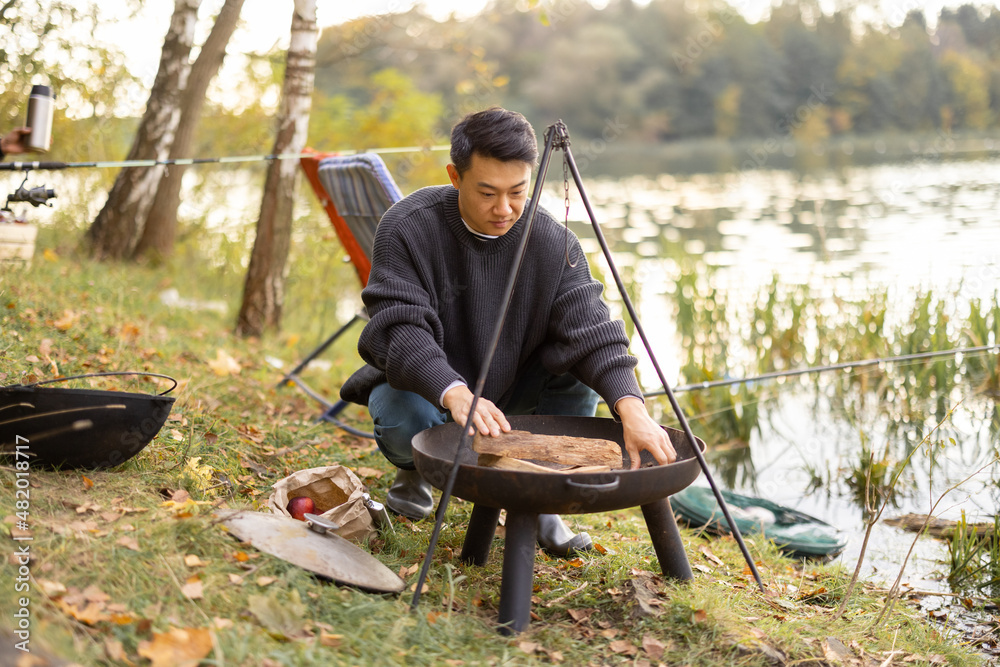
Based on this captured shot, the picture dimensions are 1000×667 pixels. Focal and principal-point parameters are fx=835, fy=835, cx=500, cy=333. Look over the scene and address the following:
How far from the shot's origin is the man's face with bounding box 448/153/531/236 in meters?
2.46

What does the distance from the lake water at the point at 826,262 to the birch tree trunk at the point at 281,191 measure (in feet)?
8.57

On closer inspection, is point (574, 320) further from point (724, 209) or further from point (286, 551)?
point (724, 209)

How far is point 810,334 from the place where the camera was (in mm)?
5801

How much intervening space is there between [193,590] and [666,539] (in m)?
1.32

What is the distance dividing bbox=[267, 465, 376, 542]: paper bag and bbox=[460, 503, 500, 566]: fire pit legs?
32cm

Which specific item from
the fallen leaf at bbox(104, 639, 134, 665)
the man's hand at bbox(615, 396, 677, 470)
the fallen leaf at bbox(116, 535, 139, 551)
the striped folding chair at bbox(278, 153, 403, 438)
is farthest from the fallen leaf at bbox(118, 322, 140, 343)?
the man's hand at bbox(615, 396, 677, 470)

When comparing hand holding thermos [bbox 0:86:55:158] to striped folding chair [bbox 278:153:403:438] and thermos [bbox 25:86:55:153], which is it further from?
striped folding chair [bbox 278:153:403:438]

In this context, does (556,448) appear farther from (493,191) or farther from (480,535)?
(493,191)

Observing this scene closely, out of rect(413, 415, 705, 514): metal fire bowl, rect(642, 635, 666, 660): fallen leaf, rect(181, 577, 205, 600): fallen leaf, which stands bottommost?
rect(642, 635, 666, 660): fallen leaf

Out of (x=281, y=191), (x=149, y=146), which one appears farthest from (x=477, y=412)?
(x=149, y=146)

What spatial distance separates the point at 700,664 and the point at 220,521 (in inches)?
51.8

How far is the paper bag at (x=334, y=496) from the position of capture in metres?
2.60

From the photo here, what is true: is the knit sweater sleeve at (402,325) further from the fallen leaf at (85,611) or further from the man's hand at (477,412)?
the fallen leaf at (85,611)

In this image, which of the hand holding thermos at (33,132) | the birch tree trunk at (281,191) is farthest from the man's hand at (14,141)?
the birch tree trunk at (281,191)
